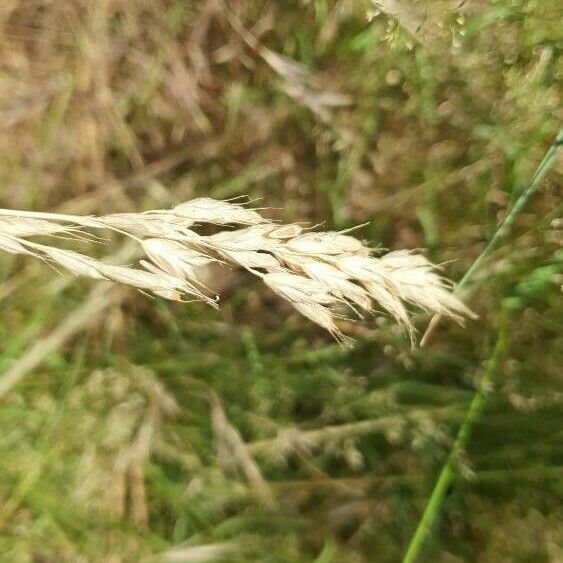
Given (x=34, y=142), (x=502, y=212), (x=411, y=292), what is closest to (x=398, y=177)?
(x=502, y=212)

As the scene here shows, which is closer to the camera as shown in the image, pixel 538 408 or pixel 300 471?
pixel 538 408

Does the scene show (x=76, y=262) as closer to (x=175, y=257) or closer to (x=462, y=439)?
(x=175, y=257)

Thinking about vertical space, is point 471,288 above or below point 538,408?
above

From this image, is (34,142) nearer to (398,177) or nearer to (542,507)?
(398,177)

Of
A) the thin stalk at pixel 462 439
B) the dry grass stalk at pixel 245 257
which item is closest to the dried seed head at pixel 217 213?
the dry grass stalk at pixel 245 257

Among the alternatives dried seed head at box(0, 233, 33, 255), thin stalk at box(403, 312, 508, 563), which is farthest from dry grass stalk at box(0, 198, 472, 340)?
thin stalk at box(403, 312, 508, 563)

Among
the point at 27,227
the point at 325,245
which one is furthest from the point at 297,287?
the point at 27,227

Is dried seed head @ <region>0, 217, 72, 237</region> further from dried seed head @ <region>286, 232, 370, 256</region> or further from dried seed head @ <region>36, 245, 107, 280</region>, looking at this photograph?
dried seed head @ <region>286, 232, 370, 256</region>
